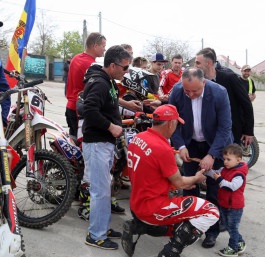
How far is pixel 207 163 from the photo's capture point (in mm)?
3602

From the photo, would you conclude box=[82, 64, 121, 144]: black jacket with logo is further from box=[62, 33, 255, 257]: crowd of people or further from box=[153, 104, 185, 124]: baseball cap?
box=[153, 104, 185, 124]: baseball cap

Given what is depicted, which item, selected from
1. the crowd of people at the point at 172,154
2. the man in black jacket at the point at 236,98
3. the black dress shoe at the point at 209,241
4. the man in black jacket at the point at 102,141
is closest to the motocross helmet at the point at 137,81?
the crowd of people at the point at 172,154

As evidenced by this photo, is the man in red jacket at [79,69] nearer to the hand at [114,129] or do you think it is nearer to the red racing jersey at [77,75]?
the red racing jersey at [77,75]

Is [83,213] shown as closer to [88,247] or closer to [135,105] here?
[88,247]

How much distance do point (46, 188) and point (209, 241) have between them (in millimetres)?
1740

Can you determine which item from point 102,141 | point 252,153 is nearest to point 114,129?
point 102,141

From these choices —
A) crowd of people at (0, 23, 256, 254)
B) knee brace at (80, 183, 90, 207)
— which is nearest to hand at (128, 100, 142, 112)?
crowd of people at (0, 23, 256, 254)

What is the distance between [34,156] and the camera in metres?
3.85

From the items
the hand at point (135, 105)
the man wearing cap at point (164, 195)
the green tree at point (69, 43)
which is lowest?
the man wearing cap at point (164, 195)

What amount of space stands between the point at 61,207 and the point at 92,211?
0.39m

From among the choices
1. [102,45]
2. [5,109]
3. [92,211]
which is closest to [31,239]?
[92,211]

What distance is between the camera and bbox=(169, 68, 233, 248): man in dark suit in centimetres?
361

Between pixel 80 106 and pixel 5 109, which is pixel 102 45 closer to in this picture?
pixel 80 106

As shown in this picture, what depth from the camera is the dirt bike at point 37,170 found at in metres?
3.77
